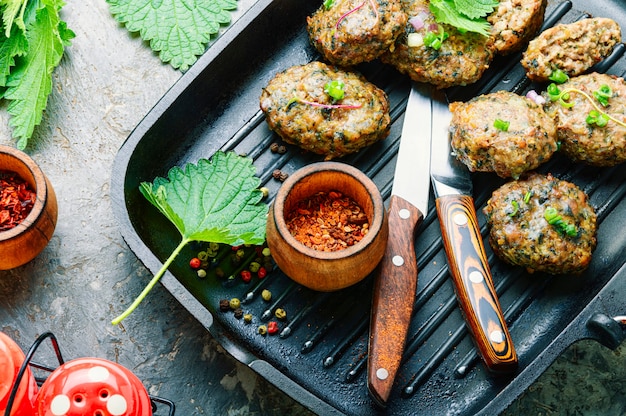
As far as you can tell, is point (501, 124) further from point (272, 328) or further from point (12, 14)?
point (12, 14)

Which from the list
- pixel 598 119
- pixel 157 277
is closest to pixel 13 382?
pixel 157 277

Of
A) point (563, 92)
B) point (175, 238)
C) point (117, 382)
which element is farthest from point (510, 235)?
point (117, 382)

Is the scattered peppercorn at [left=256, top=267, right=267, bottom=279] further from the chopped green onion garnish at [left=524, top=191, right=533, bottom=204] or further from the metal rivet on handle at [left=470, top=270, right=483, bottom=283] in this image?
the chopped green onion garnish at [left=524, top=191, right=533, bottom=204]

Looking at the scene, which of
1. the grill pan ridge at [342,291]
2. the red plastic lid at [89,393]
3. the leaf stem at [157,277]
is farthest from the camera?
the grill pan ridge at [342,291]

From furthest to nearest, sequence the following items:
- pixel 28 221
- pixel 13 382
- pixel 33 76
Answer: pixel 33 76 → pixel 28 221 → pixel 13 382

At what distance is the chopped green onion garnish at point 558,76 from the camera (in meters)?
3.01

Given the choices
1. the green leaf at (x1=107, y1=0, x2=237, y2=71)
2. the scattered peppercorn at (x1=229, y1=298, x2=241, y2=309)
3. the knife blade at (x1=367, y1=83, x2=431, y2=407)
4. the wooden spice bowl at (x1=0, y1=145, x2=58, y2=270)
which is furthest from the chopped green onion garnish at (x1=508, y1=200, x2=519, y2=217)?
the wooden spice bowl at (x1=0, y1=145, x2=58, y2=270)

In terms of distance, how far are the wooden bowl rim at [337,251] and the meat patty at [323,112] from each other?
0.26 meters

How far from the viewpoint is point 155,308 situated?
10.1 ft

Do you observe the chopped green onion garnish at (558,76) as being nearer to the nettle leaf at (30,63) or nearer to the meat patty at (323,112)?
the meat patty at (323,112)

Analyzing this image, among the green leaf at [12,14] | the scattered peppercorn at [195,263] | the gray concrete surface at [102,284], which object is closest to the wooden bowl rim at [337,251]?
the scattered peppercorn at [195,263]

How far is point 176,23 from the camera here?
3293 mm

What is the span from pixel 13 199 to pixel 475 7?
1.96 m

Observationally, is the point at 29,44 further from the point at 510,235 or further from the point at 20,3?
the point at 510,235
